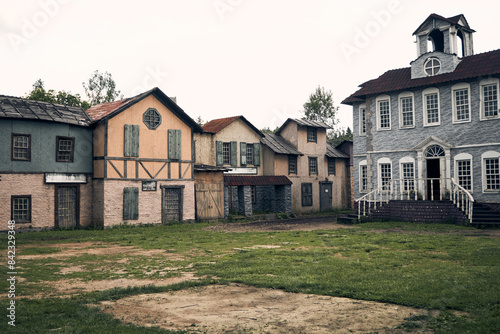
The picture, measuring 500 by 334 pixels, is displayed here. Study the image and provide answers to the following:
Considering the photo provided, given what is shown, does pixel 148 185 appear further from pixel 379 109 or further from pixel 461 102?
pixel 461 102

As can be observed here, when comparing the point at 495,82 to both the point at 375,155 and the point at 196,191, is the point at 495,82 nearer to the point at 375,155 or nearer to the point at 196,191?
the point at 375,155

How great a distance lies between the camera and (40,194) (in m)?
22.8

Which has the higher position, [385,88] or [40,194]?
[385,88]

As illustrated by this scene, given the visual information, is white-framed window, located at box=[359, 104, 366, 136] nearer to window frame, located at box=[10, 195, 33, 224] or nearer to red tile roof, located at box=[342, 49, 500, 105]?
red tile roof, located at box=[342, 49, 500, 105]

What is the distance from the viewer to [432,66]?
27.1 metres

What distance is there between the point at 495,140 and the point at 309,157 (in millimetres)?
16037

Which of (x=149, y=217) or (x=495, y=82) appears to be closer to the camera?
(x=495, y=82)

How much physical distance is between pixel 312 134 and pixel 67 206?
2118cm

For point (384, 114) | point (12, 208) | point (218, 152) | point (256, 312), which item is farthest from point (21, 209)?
point (384, 114)

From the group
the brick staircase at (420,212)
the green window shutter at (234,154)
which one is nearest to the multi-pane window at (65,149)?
the green window shutter at (234,154)

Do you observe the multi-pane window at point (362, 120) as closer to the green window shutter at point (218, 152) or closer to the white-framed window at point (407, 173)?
the white-framed window at point (407, 173)

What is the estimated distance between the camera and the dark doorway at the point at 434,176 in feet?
87.1

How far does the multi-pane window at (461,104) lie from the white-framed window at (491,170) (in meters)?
2.36

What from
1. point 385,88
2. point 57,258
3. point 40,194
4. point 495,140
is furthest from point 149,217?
point 495,140
